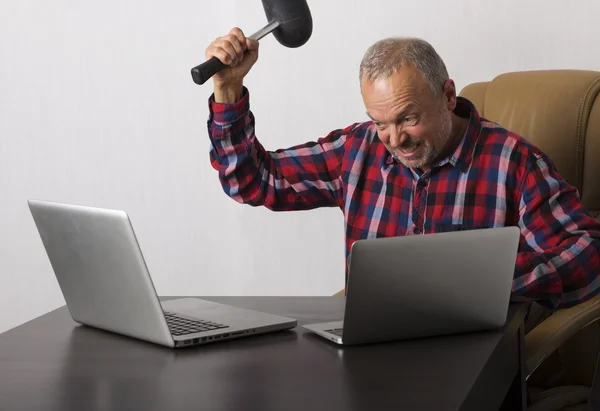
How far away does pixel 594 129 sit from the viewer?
89.5 inches

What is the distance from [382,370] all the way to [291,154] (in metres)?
1.09

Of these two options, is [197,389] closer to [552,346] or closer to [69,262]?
[69,262]

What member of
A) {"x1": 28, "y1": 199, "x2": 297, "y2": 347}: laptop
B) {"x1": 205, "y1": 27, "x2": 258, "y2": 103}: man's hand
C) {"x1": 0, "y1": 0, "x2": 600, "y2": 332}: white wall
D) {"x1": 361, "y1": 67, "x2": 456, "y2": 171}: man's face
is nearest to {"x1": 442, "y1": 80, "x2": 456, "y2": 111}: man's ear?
{"x1": 361, "y1": 67, "x2": 456, "y2": 171}: man's face

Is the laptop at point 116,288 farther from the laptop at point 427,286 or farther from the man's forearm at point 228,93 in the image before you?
the man's forearm at point 228,93

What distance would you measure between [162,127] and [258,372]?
210cm

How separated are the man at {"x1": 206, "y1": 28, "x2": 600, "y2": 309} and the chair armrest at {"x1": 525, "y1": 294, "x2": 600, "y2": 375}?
0.05 m

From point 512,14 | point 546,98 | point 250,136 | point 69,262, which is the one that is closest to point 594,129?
point 546,98

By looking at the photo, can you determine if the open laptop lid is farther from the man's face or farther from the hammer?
the hammer

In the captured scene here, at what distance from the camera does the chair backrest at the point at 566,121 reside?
7.49ft

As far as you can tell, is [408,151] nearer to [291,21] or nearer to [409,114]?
[409,114]

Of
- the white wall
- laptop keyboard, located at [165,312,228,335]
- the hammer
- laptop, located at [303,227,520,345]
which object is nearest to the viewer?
laptop, located at [303,227,520,345]

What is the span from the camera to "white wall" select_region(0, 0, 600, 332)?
3082 mm

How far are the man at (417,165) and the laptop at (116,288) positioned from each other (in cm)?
56

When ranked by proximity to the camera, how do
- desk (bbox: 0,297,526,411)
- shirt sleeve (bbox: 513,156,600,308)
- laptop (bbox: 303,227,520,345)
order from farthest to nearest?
shirt sleeve (bbox: 513,156,600,308) → laptop (bbox: 303,227,520,345) → desk (bbox: 0,297,526,411)
